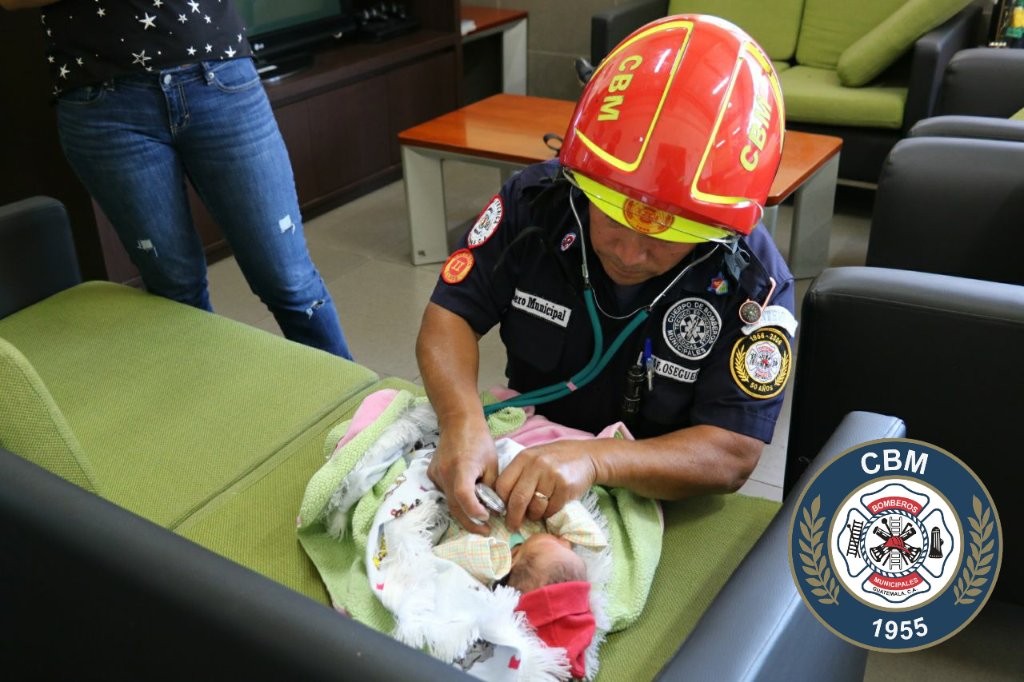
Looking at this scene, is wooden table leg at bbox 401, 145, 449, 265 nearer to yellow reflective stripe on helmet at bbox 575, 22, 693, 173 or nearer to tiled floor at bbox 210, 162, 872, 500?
tiled floor at bbox 210, 162, 872, 500

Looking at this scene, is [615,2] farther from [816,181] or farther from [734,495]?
[734,495]

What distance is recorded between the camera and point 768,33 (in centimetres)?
389

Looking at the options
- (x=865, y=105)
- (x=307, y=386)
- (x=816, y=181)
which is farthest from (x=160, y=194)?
(x=865, y=105)

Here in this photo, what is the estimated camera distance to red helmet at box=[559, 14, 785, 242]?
40.1 inches

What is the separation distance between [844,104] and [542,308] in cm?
244

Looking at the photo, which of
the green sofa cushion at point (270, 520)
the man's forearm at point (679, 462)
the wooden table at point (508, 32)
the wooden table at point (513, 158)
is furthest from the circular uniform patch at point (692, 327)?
the wooden table at point (508, 32)

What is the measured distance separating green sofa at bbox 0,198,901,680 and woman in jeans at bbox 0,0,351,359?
156 millimetres

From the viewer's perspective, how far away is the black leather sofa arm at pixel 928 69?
3135 millimetres

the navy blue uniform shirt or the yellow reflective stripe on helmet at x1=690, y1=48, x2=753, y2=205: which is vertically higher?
the yellow reflective stripe on helmet at x1=690, y1=48, x2=753, y2=205

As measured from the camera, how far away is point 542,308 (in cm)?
131

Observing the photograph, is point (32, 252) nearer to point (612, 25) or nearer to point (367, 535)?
point (367, 535)

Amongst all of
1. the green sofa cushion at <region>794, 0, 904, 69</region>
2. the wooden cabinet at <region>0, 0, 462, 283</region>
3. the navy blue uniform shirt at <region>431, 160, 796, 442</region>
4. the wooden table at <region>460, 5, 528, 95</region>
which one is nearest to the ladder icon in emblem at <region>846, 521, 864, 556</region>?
the navy blue uniform shirt at <region>431, 160, 796, 442</region>

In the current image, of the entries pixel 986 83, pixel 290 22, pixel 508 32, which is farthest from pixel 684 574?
pixel 508 32

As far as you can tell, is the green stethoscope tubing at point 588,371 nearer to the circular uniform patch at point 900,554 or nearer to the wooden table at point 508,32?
the circular uniform patch at point 900,554
